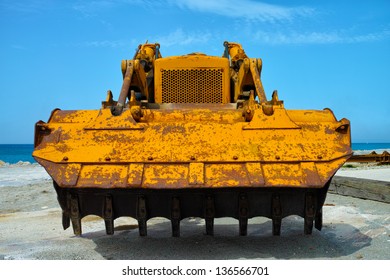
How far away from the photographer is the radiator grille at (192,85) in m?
6.84

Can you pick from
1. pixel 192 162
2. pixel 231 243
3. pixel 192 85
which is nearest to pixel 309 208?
pixel 192 162

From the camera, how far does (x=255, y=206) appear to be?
435 cm

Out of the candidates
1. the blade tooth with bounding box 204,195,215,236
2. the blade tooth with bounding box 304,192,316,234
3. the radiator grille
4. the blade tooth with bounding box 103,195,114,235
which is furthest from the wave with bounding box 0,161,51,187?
the blade tooth with bounding box 304,192,316,234

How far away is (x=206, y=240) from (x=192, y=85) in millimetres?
2428

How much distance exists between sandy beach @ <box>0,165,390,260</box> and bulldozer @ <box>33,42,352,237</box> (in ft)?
1.80

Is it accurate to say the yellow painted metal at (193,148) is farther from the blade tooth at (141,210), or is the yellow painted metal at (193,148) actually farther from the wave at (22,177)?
the wave at (22,177)

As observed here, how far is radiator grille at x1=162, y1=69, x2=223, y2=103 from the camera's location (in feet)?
22.5

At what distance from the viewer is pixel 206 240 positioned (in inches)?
222

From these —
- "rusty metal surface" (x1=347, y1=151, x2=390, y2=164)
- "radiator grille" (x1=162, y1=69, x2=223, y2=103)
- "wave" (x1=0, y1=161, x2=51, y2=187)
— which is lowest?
"wave" (x1=0, y1=161, x2=51, y2=187)

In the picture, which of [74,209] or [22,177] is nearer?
[74,209]

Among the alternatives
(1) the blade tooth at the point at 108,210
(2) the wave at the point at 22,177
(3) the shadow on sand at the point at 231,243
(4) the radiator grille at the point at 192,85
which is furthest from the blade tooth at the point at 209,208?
(2) the wave at the point at 22,177

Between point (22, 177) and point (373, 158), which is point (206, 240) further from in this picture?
point (373, 158)

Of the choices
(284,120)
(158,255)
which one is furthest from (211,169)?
(158,255)

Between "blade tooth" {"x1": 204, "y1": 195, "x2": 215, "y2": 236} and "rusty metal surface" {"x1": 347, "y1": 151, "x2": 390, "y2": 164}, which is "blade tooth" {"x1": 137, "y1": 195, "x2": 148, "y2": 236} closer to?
"blade tooth" {"x1": 204, "y1": 195, "x2": 215, "y2": 236}
